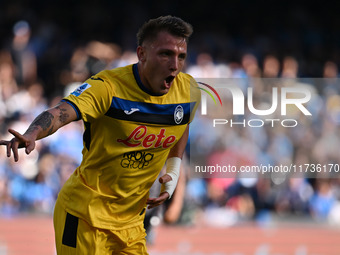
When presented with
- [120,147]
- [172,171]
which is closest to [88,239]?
[120,147]

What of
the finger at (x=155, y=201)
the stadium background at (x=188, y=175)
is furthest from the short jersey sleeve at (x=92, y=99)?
the stadium background at (x=188, y=175)

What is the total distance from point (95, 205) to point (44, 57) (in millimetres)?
8139

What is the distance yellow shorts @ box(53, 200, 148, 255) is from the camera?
11.5 feet

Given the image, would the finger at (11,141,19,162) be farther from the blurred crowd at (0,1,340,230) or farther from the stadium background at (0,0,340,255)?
the blurred crowd at (0,1,340,230)

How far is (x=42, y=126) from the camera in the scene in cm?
301

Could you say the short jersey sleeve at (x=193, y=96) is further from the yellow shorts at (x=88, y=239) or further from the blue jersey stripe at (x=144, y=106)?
the yellow shorts at (x=88, y=239)

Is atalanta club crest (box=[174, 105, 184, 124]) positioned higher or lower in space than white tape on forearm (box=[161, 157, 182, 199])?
higher

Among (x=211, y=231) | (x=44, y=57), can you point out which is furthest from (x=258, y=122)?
(x=44, y=57)

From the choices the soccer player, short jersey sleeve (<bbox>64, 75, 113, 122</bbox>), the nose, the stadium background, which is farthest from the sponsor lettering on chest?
the stadium background

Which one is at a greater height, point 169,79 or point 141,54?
point 141,54

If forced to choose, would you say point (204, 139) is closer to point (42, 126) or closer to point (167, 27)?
point (167, 27)

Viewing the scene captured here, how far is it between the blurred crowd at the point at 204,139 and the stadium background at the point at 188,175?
0.7 inches

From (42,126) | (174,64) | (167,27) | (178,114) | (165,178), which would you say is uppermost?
(167,27)

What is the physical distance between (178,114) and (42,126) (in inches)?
→ 37.9
